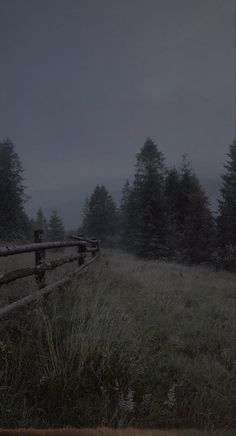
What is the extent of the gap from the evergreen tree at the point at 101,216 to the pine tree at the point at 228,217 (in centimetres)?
2180

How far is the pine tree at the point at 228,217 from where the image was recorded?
25.9 metres

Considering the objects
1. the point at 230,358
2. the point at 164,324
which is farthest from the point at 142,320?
the point at 230,358

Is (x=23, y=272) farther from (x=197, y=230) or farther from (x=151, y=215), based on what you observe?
(x=197, y=230)

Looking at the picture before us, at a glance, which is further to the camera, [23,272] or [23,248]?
[23,248]

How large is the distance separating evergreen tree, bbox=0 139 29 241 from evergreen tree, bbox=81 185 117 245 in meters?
14.7

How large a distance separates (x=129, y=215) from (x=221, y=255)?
44.9ft

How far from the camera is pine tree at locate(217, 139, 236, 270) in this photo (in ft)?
84.9

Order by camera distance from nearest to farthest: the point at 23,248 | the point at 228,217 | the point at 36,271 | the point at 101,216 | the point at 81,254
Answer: the point at 23,248 < the point at 36,271 < the point at 81,254 < the point at 228,217 < the point at 101,216

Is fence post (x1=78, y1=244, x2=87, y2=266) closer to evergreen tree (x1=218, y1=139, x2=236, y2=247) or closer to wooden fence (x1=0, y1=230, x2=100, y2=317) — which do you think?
wooden fence (x1=0, y1=230, x2=100, y2=317)

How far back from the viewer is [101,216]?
48.2m

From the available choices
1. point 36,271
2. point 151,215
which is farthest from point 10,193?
point 36,271

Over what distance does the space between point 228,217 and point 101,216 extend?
24336 millimetres

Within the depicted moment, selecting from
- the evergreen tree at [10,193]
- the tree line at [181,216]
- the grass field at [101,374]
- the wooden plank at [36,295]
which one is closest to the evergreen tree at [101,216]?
the evergreen tree at [10,193]

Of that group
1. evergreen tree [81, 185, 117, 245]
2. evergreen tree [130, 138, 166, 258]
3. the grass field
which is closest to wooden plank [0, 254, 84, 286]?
the grass field
